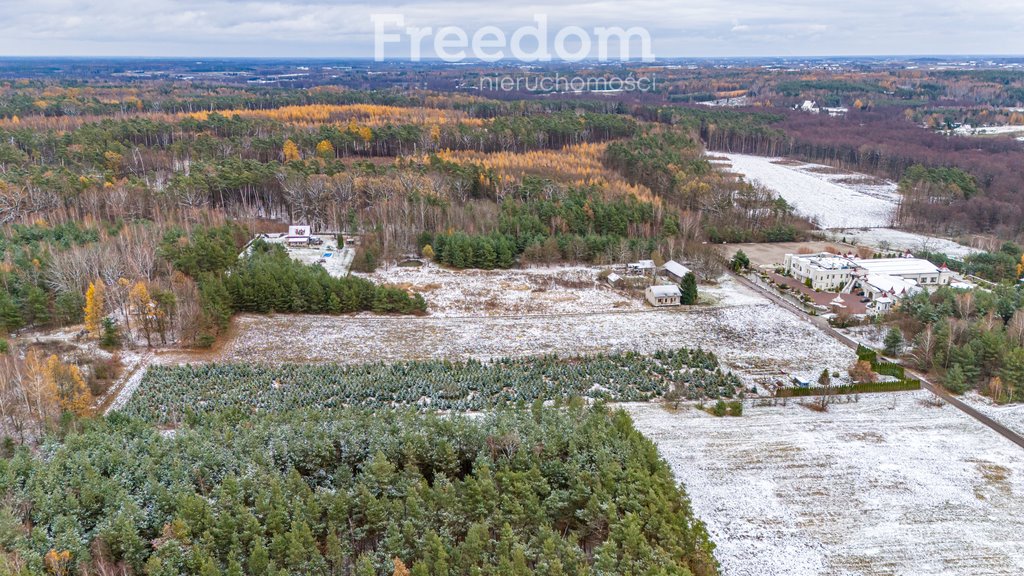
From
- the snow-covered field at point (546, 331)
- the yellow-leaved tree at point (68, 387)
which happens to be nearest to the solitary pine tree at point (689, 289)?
the snow-covered field at point (546, 331)

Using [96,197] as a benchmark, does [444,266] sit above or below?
below

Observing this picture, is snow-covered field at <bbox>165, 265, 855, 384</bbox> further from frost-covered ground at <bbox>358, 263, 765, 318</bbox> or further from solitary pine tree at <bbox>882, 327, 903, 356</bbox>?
solitary pine tree at <bbox>882, 327, 903, 356</bbox>

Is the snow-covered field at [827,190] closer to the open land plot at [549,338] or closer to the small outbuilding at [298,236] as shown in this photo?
the open land plot at [549,338]

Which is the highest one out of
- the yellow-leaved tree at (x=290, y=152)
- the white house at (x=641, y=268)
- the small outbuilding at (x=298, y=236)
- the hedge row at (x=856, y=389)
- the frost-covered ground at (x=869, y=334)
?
the yellow-leaved tree at (x=290, y=152)

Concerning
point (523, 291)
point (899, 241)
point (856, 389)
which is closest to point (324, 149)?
point (523, 291)

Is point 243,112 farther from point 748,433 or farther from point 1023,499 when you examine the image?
point 1023,499

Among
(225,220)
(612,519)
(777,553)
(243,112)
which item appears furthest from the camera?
(243,112)

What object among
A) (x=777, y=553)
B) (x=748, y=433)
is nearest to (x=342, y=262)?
(x=748, y=433)

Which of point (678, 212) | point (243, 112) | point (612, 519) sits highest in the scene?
point (243, 112)
